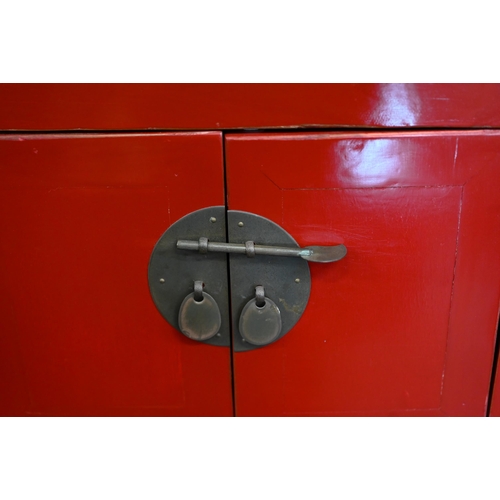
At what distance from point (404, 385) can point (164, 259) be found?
2.22 feet

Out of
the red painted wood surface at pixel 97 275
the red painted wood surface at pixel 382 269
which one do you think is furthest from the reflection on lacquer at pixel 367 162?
the red painted wood surface at pixel 97 275

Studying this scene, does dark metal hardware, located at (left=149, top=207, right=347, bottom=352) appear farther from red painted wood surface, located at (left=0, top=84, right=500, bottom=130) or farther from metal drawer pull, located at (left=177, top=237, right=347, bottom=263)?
red painted wood surface, located at (left=0, top=84, right=500, bottom=130)

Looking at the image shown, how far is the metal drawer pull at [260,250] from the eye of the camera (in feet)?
3.36

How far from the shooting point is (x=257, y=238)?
1.06m

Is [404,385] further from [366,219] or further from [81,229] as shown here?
[81,229]

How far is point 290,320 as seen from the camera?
1.13m

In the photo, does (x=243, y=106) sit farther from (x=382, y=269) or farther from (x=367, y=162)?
(x=382, y=269)

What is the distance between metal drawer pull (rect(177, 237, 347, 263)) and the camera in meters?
1.02

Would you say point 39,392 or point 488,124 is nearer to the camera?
point 488,124

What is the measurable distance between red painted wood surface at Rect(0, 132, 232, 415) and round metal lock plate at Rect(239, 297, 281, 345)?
97 millimetres

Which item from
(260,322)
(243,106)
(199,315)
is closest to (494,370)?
(260,322)

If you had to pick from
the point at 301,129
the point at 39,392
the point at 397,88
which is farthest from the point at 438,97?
the point at 39,392

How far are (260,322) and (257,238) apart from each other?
0.20 meters

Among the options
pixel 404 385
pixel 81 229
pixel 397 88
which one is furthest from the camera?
pixel 404 385
